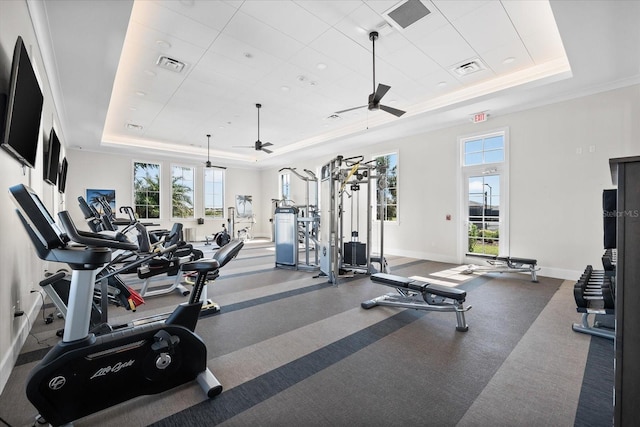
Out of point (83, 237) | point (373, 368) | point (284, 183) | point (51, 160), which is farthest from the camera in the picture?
point (284, 183)

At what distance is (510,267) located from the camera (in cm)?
521

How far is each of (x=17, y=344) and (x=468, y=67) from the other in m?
6.34

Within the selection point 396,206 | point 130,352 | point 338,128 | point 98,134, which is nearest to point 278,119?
point 338,128

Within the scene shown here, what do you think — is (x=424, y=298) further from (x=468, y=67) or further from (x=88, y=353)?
(x=468, y=67)

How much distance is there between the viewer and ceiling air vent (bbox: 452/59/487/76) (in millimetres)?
4527

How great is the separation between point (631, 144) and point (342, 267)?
490 cm

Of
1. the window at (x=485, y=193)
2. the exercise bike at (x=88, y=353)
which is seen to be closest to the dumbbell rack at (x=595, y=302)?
the window at (x=485, y=193)

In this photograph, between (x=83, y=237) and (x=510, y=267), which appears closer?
(x=83, y=237)

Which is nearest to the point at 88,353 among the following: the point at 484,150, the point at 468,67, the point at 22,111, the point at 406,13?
the point at 22,111

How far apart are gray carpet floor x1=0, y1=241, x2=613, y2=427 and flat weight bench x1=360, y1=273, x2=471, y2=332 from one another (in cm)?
10

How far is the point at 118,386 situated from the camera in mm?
1655

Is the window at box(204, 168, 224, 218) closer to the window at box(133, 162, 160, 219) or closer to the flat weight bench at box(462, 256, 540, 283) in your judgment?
the window at box(133, 162, 160, 219)

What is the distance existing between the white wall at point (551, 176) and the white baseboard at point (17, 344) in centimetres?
692

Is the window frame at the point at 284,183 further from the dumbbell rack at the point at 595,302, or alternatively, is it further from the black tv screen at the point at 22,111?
the dumbbell rack at the point at 595,302
